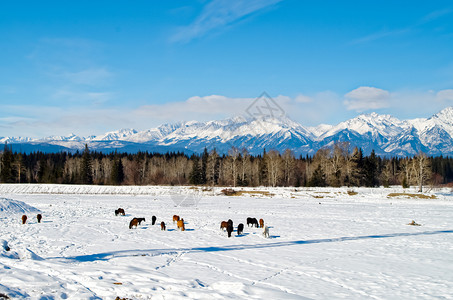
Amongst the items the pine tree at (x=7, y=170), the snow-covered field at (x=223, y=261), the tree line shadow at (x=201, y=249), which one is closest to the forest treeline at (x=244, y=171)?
the pine tree at (x=7, y=170)

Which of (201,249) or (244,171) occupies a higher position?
(244,171)

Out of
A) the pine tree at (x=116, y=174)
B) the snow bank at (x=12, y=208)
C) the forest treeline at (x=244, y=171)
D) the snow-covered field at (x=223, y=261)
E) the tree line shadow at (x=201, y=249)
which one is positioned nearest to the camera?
the snow-covered field at (x=223, y=261)

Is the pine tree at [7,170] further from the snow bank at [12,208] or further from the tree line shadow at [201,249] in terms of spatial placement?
the tree line shadow at [201,249]

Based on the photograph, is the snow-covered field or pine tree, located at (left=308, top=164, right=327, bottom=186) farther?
pine tree, located at (left=308, top=164, right=327, bottom=186)

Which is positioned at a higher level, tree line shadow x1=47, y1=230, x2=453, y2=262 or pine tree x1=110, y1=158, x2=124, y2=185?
pine tree x1=110, y1=158, x2=124, y2=185

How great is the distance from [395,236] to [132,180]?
88022 mm

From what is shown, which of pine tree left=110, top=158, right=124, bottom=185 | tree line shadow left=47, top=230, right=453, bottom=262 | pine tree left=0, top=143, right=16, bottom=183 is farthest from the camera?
pine tree left=110, top=158, right=124, bottom=185

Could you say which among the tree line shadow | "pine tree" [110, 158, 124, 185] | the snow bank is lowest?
the tree line shadow

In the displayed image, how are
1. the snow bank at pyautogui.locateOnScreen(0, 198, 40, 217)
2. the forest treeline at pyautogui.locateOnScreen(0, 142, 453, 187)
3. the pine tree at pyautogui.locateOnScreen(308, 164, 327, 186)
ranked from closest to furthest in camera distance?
the snow bank at pyautogui.locateOnScreen(0, 198, 40, 217) → the pine tree at pyautogui.locateOnScreen(308, 164, 327, 186) → the forest treeline at pyautogui.locateOnScreen(0, 142, 453, 187)

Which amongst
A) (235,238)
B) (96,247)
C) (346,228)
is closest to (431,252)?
(346,228)

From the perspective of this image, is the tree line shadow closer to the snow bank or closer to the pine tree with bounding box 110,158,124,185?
the snow bank

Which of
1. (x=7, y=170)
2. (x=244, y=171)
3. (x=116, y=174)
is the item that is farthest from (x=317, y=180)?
(x=7, y=170)

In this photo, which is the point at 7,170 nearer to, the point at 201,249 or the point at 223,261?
the point at 201,249

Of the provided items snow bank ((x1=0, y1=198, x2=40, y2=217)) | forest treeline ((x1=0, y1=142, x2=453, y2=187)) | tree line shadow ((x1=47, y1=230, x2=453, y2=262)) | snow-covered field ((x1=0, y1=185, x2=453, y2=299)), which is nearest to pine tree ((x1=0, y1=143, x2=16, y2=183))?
forest treeline ((x1=0, y1=142, x2=453, y2=187))
